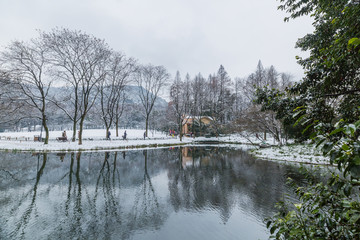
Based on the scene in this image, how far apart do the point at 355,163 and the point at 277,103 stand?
338cm

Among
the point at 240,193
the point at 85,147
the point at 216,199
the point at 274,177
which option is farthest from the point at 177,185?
the point at 85,147

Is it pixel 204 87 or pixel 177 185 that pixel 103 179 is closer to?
pixel 177 185

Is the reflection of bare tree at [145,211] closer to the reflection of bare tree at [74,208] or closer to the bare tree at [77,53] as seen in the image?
the reflection of bare tree at [74,208]

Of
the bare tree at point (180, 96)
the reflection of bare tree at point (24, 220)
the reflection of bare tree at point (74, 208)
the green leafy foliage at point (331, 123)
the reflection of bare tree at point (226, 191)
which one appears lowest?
the reflection of bare tree at point (226, 191)

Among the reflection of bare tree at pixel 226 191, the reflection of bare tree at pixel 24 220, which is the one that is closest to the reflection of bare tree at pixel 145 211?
the reflection of bare tree at pixel 226 191

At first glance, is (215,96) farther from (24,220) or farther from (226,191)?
(24,220)

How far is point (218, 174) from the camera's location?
10617 millimetres

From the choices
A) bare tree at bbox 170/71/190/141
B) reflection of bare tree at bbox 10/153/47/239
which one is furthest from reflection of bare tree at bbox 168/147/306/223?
bare tree at bbox 170/71/190/141

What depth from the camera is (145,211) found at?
563cm

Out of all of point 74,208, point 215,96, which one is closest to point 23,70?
point 74,208

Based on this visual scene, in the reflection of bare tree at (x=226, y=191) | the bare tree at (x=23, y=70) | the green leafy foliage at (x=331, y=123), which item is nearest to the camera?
the green leafy foliage at (x=331, y=123)

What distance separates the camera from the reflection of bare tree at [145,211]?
489 cm

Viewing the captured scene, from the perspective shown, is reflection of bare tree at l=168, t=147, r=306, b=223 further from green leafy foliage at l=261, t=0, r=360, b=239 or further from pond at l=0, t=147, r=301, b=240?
Answer: green leafy foliage at l=261, t=0, r=360, b=239

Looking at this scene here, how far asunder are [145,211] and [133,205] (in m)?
0.65
